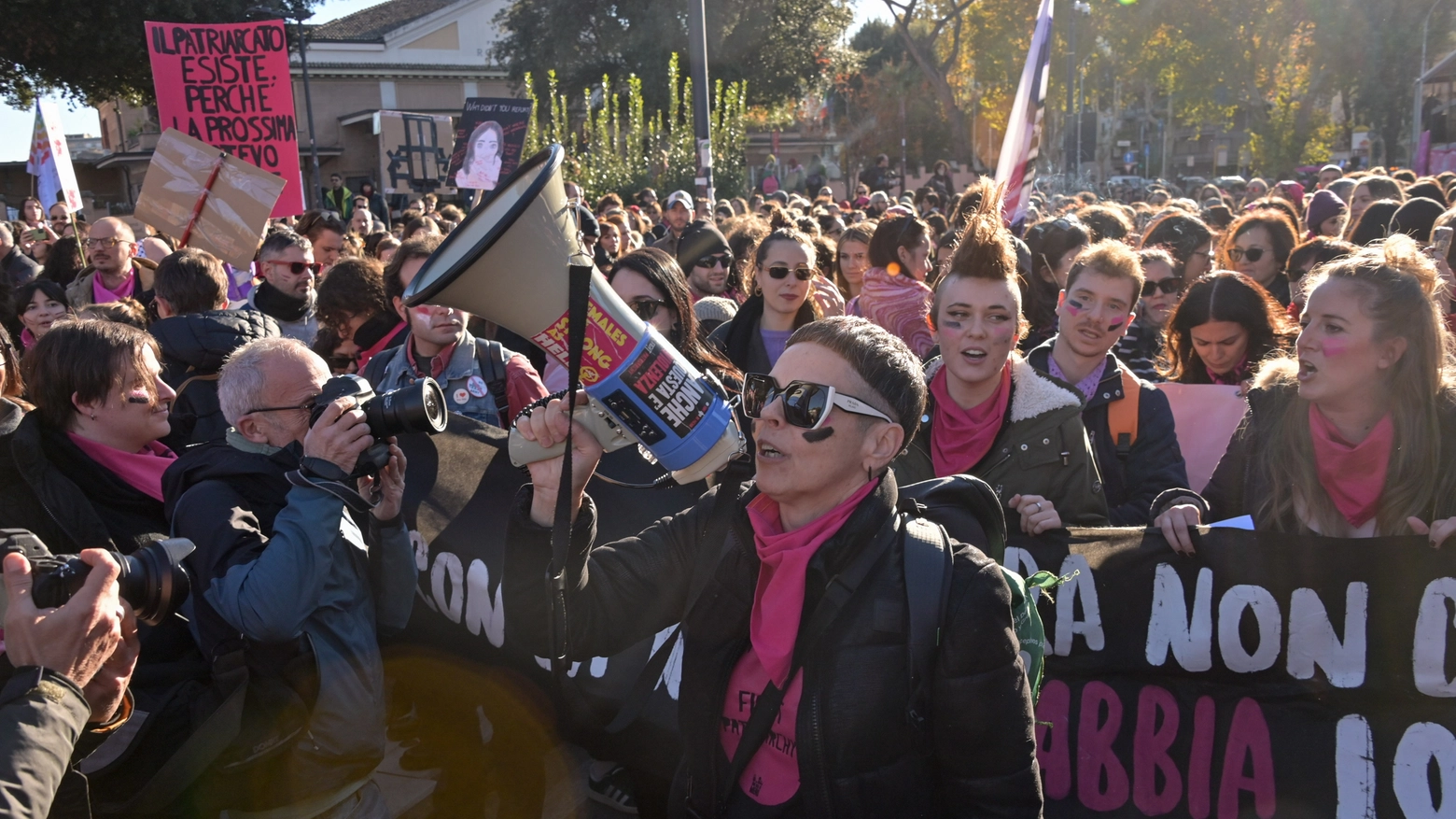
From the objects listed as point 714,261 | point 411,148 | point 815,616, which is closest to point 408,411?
point 815,616

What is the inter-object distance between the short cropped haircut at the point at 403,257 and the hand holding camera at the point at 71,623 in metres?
2.67

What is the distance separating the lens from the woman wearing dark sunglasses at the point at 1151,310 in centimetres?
496

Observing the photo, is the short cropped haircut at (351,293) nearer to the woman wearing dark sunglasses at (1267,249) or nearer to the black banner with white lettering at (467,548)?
the black banner with white lettering at (467,548)

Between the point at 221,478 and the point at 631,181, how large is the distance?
16.7 m

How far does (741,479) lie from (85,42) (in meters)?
22.7

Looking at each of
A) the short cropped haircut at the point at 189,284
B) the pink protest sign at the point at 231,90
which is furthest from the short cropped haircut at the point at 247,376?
the pink protest sign at the point at 231,90

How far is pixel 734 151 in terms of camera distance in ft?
65.5

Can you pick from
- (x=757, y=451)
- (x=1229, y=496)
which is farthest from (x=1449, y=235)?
(x=757, y=451)

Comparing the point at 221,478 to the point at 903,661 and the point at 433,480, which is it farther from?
the point at 903,661

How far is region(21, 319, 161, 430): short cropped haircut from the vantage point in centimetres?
289

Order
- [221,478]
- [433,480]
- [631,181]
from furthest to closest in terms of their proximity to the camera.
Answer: [631,181] → [433,480] → [221,478]

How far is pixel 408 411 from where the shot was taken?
8.04 feet

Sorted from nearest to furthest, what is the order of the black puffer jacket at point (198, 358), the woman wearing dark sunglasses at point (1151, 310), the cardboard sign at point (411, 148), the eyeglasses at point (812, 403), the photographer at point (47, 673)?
the photographer at point (47, 673) → the eyeglasses at point (812, 403) → the black puffer jacket at point (198, 358) → the woman wearing dark sunglasses at point (1151, 310) → the cardboard sign at point (411, 148)

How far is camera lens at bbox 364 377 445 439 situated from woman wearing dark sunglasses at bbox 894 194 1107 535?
1.41 metres
